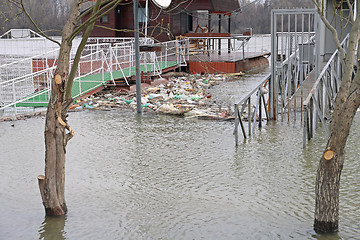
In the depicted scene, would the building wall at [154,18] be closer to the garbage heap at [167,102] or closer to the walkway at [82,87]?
the garbage heap at [167,102]

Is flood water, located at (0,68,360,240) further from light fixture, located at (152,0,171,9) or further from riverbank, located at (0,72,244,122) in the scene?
light fixture, located at (152,0,171,9)

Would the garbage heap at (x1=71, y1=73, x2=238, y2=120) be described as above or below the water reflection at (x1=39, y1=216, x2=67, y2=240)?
above

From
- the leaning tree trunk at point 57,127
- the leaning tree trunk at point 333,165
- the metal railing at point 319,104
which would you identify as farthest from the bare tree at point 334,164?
the metal railing at point 319,104

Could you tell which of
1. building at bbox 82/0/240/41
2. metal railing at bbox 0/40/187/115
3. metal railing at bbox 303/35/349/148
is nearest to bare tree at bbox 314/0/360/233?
metal railing at bbox 303/35/349/148

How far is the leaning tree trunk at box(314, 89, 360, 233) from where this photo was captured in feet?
19.2

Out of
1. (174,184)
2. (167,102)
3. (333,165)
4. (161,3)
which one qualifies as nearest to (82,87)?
(167,102)

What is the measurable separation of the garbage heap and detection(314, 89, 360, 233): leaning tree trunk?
8.14 metres

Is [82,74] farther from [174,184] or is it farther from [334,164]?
[334,164]

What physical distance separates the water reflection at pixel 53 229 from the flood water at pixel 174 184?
12mm

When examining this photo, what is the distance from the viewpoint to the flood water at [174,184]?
6625mm

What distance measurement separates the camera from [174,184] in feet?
27.9

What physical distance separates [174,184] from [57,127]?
2430mm

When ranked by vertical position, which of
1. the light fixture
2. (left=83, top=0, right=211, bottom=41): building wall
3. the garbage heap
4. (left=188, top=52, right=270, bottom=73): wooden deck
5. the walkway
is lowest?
the garbage heap

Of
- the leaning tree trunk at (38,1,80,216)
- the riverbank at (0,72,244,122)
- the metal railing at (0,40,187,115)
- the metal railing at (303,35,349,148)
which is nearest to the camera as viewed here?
the leaning tree trunk at (38,1,80,216)
